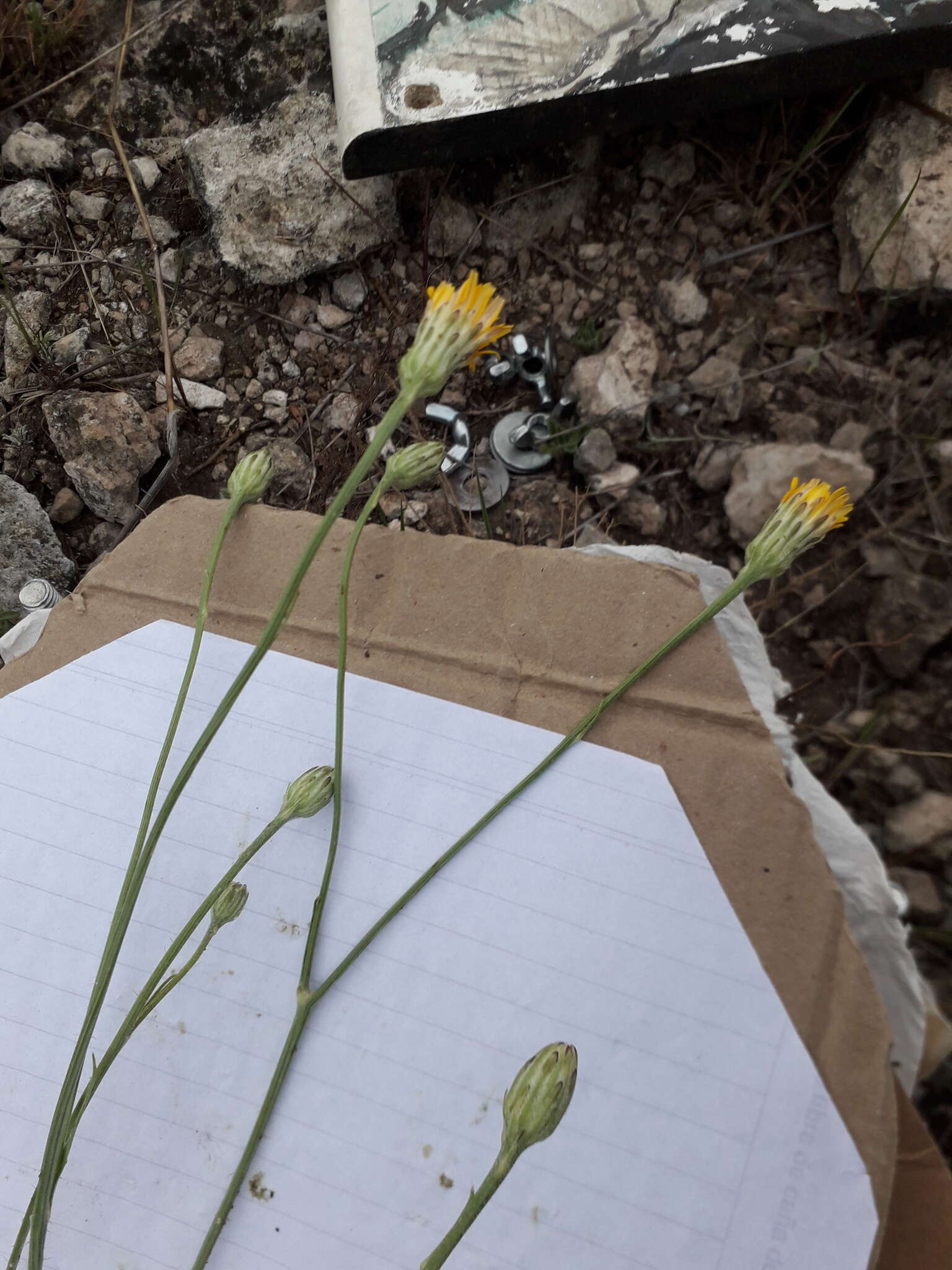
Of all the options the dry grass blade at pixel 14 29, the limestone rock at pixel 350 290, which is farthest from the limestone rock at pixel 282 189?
the dry grass blade at pixel 14 29

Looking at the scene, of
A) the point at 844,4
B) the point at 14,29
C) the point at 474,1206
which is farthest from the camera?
the point at 14,29

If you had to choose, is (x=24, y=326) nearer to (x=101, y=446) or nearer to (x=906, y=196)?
(x=101, y=446)

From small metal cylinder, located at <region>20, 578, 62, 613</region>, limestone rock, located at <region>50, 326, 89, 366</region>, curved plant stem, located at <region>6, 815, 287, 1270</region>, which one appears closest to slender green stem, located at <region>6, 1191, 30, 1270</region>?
curved plant stem, located at <region>6, 815, 287, 1270</region>

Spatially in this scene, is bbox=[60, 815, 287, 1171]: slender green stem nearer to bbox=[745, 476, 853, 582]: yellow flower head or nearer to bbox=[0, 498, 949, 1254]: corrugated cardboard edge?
bbox=[0, 498, 949, 1254]: corrugated cardboard edge

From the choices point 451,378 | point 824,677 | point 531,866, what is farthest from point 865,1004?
point 451,378

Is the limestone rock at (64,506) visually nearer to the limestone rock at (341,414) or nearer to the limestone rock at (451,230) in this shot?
the limestone rock at (341,414)

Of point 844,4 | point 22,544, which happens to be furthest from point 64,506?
point 844,4

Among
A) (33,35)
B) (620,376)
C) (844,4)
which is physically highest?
(33,35)
